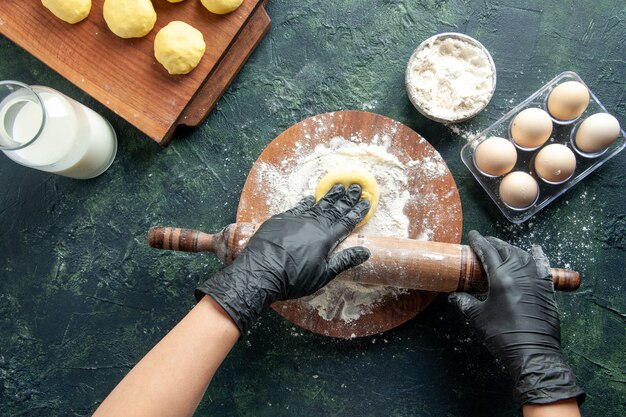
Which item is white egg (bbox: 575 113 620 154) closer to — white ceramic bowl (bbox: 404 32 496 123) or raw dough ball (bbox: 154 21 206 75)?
white ceramic bowl (bbox: 404 32 496 123)

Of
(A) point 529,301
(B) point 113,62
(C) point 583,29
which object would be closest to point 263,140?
(B) point 113,62

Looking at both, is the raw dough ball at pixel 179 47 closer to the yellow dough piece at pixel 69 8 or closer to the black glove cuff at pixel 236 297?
the yellow dough piece at pixel 69 8

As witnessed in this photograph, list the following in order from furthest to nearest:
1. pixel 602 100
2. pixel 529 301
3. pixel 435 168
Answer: pixel 602 100 < pixel 435 168 < pixel 529 301

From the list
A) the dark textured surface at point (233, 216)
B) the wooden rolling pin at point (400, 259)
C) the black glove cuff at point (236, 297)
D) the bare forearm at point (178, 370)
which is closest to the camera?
the bare forearm at point (178, 370)

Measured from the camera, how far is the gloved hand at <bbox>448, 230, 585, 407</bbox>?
199cm

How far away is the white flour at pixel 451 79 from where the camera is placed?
2332mm

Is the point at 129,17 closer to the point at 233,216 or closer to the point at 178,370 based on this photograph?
the point at 233,216

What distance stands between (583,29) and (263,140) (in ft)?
5.20

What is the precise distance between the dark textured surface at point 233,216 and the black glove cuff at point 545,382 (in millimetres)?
368

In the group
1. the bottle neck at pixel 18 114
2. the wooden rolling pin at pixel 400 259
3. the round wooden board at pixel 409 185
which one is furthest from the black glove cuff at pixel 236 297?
the bottle neck at pixel 18 114

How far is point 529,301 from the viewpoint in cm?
204

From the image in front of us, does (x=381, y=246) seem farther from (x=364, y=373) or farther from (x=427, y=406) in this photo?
(x=427, y=406)

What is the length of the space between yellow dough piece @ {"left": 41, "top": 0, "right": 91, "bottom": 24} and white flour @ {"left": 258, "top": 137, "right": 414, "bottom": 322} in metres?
1.03

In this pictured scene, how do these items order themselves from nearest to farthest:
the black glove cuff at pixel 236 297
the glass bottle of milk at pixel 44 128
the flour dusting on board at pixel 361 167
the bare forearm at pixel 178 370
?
the bare forearm at pixel 178 370 → the black glove cuff at pixel 236 297 → the glass bottle of milk at pixel 44 128 → the flour dusting on board at pixel 361 167
